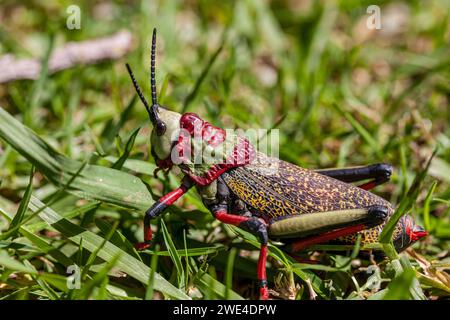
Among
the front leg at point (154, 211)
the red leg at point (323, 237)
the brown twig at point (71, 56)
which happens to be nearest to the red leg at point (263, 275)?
the red leg at point (323, 237)

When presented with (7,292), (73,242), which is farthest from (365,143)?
(7,292)

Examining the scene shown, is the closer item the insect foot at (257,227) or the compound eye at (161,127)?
the insect foot at (257,227)

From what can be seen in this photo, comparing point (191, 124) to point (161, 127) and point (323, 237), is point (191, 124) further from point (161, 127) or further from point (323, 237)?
point (323, 237)

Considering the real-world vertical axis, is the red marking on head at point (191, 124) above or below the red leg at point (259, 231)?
above

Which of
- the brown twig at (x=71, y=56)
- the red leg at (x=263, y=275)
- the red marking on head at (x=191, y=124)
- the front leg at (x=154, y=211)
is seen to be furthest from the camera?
the brown twig at (x=71, y=56)

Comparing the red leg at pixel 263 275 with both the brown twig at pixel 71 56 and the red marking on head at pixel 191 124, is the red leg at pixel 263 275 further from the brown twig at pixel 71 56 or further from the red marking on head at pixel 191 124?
the brown twig at pixel 71 56

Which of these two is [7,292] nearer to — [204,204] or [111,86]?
[204,204]

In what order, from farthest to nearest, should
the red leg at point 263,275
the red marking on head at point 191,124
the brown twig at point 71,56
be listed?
the brown twig at point 71,56, the red marking on head at point 191,124, the red leg at point 263,275

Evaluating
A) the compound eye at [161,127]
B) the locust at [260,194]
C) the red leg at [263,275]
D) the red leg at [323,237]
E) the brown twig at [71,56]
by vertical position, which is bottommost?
the red leg at [263,275]
